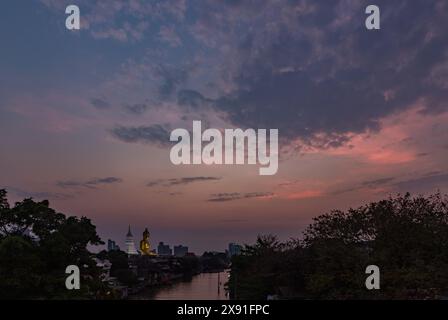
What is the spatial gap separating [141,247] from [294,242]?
14941cm

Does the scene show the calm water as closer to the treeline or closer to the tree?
the treeline

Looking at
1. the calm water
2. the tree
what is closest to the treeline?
the tree

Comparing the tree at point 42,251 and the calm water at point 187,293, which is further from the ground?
the tree at point 42,251

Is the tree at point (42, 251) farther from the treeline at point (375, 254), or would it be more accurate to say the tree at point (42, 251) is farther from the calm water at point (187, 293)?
the calm water at point (187, 293)

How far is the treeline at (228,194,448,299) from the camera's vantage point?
22469 mm

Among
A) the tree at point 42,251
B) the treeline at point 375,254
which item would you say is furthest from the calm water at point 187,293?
the tree at point 42,251

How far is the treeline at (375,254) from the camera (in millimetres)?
22469

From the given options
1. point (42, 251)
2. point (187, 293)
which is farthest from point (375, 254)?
point (187, 293)

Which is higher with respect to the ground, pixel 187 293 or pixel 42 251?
pixel 42 251

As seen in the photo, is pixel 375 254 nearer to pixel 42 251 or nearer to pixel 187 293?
pixel 42 251

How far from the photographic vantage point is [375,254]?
81.9 ft

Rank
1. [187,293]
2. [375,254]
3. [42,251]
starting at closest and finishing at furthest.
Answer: [42,251], [375,254], [187,293]

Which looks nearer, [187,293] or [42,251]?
[42,251]
